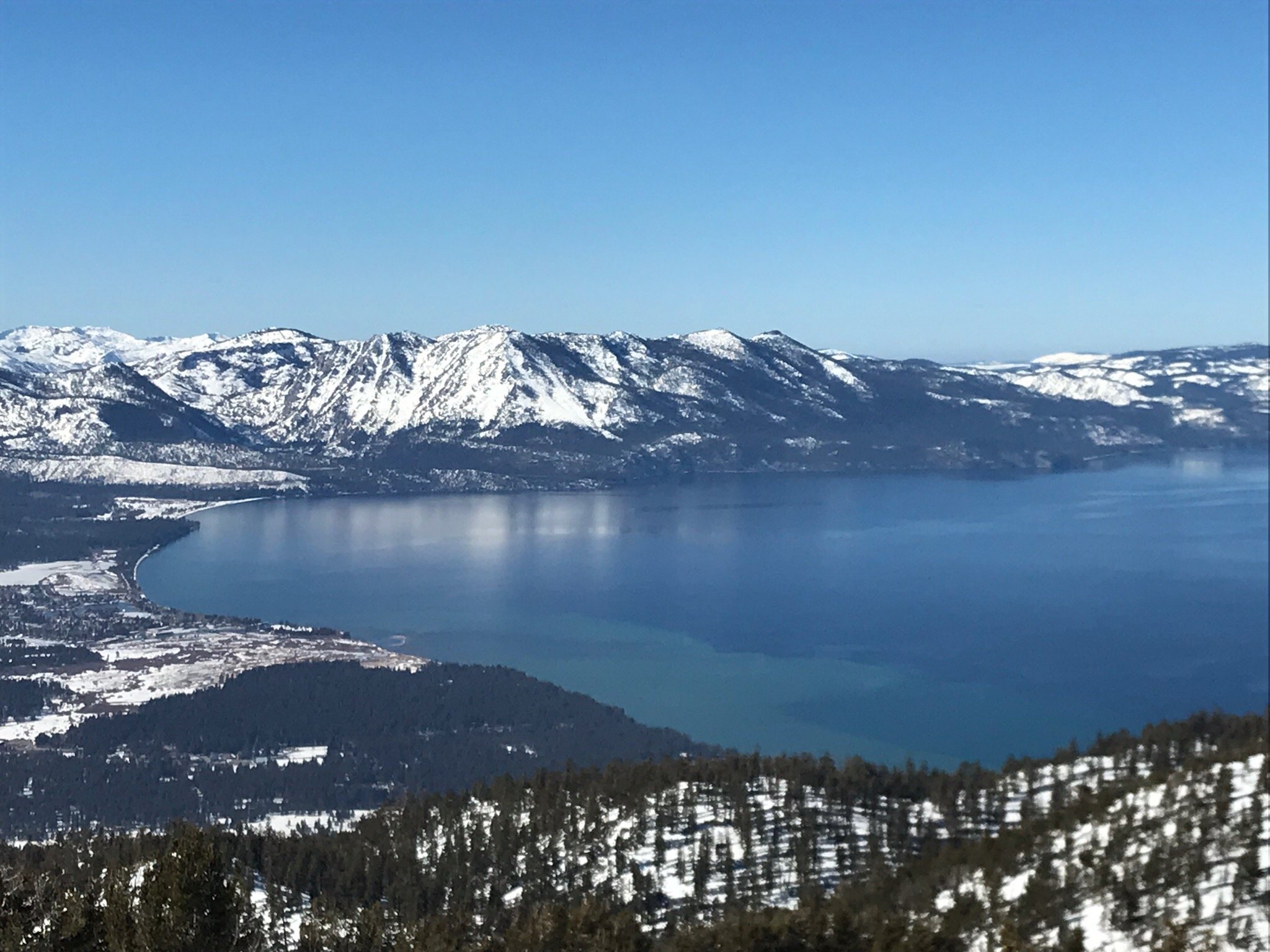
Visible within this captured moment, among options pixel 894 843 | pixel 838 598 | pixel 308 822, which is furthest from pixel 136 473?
pixel 894 843

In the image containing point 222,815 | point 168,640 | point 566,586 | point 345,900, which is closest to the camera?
point 345,900

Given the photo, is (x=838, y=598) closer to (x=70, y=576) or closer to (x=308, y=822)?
(x=308, y=822)

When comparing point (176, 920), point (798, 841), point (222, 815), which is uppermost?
point (176, 920)

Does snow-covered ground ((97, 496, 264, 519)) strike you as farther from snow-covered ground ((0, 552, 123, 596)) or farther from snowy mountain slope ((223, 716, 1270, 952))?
snowy mountain slope ((223, 716, 1270, 952))

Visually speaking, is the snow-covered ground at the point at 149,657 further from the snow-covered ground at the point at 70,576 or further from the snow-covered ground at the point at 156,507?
the snow-covered ground at the point at 156,507

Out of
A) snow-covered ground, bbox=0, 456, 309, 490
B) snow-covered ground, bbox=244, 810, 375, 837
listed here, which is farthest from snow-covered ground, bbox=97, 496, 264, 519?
snow-covered ground, bbox=244, 810, 375, 837

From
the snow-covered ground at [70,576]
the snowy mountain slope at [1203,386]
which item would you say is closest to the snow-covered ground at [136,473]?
the snow-covered ground at [70,576]

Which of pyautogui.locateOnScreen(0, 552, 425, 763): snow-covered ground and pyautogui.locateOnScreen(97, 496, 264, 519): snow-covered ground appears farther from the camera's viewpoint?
pyautogui.locateOnScreen(97, 496, 264, 519): snow-covered ground

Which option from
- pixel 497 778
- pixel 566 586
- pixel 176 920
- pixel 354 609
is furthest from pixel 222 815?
pixel 566 586

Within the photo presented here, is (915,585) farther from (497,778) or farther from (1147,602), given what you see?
(497,778)
